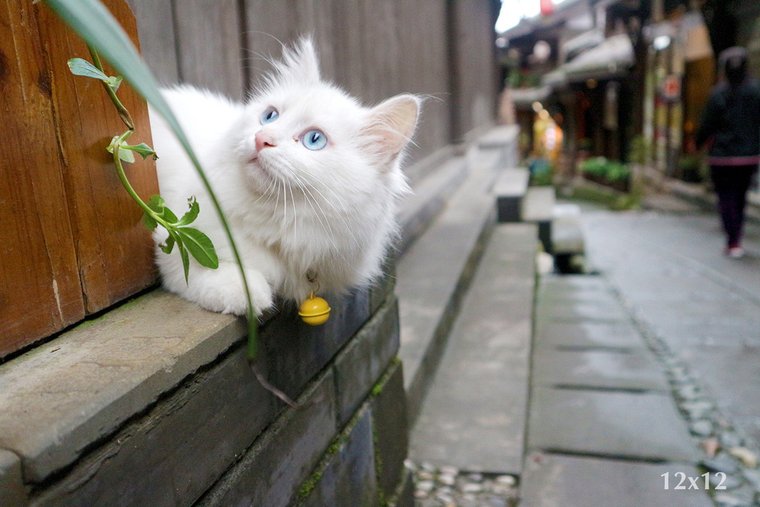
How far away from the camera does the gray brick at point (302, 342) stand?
1343 millimetres

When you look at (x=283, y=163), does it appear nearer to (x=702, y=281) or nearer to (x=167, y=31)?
(x=167, y=31)

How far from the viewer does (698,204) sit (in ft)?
39.4

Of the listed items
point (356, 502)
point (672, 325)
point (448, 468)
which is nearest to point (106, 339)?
point (356, 502)

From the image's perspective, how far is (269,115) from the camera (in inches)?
56.2

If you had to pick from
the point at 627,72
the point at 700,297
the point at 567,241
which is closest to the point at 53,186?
the point at 700,297

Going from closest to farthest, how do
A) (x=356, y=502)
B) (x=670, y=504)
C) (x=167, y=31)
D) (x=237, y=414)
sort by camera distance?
(x=237, y=414) → (x=356, y=502) → (x=167, y=31) → (x=670, y=504)

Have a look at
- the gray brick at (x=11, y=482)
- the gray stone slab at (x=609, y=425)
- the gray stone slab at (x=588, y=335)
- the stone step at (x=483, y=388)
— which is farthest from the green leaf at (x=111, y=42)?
the gray stone slab at (x=588, y=335)

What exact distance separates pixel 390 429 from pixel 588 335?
272 cm

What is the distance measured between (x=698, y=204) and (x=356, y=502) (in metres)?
12.2

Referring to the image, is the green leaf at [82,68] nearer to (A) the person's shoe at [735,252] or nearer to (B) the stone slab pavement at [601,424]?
(B) the stone slab pavement at [601,424]

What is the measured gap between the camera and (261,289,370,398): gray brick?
1.34m

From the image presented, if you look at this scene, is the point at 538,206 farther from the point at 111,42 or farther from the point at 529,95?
the point at 529,95

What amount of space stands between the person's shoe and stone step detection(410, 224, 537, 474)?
3.64 meters

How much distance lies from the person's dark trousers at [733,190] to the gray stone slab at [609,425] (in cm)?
459
